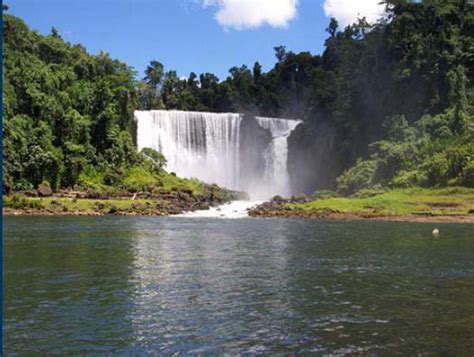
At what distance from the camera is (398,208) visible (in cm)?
4819

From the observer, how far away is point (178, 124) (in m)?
76.8

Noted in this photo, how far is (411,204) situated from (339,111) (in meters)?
30.9

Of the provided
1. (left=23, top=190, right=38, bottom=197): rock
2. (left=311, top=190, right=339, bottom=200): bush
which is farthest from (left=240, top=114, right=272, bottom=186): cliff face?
(left=23, top=190, right=38, bottom=197): rock

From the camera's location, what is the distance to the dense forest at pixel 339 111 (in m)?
58.2

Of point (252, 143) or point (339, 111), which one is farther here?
point (252, 143)

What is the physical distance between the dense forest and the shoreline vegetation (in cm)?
388

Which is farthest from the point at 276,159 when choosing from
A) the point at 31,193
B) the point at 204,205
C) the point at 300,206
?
the point at 31,193

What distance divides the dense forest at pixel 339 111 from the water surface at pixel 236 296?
107ft

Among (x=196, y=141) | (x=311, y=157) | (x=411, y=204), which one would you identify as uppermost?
(x=196, y=141)

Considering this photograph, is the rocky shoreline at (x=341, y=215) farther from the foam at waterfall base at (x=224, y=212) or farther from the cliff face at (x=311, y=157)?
the cliff face at (x=311, y=157)

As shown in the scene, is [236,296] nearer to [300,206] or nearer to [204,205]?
[300,206]

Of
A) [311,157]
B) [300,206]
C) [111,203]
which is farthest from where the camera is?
[311,157]

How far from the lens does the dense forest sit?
58.2 metres

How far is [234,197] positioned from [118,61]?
87.0ft
